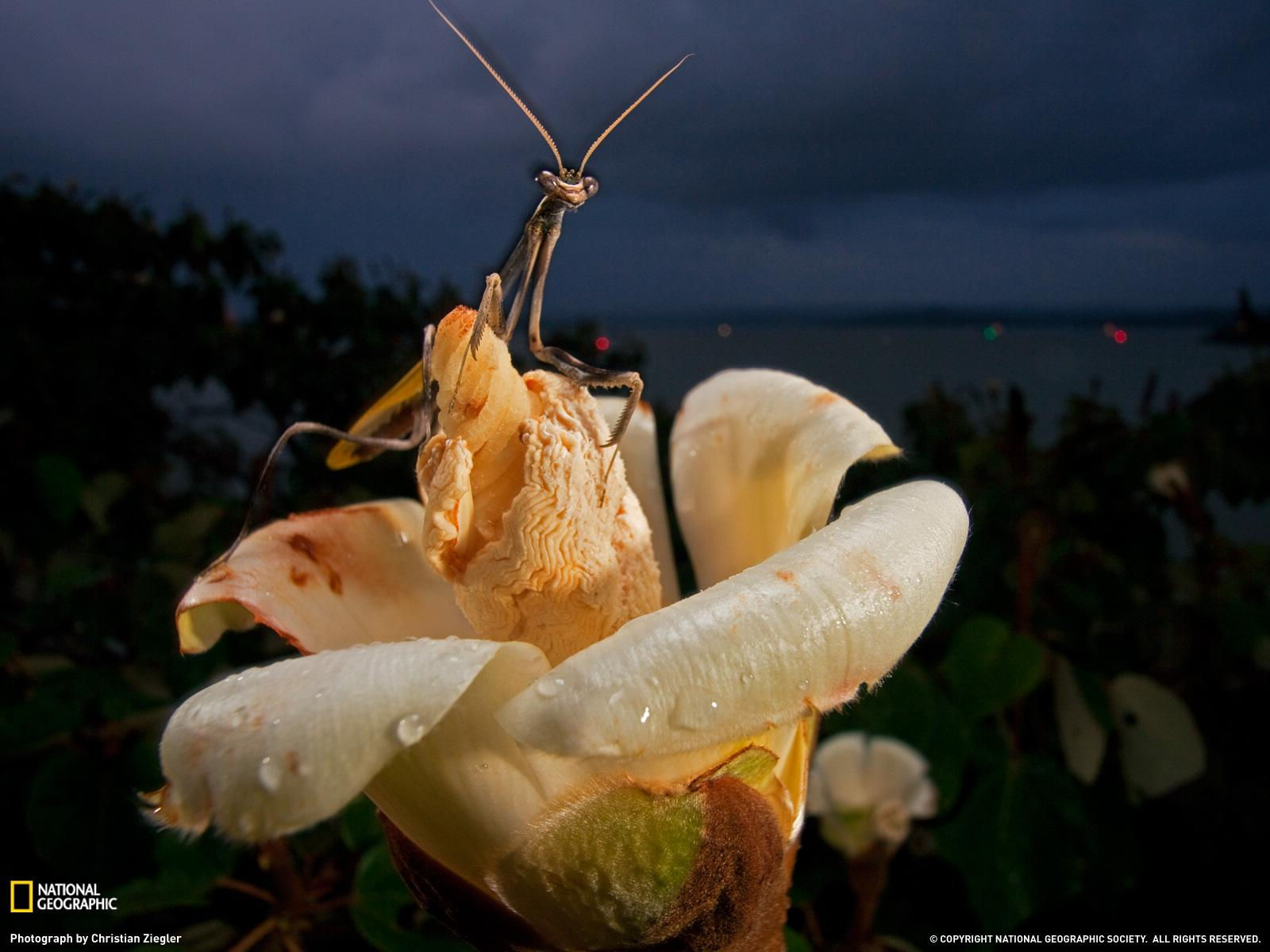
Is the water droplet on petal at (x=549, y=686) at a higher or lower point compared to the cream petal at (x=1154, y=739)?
higher

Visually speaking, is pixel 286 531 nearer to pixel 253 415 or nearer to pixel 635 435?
pixel 635 435

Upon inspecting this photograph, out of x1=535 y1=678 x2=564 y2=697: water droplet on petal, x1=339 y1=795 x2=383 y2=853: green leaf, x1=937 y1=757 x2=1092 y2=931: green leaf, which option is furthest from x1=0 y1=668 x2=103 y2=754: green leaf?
x1=937 y1=757 x2=1092 y2=931: green leaf

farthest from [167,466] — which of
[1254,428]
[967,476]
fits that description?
[1254,428]

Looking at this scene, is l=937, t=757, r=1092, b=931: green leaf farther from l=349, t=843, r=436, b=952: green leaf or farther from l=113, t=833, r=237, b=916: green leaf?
l=113, t=833, r=237, b=916: green leaf

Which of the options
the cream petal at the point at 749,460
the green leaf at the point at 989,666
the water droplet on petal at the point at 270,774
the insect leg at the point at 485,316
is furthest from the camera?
the green leaf at the point at 989,666

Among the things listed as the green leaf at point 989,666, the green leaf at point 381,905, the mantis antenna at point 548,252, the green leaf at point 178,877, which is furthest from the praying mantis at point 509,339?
the green leaf at point 989,666

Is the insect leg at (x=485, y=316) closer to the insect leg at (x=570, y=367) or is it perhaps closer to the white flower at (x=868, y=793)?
the insect leg at (x=570, y=367)

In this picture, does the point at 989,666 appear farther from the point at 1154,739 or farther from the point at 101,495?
the point at 101,495
